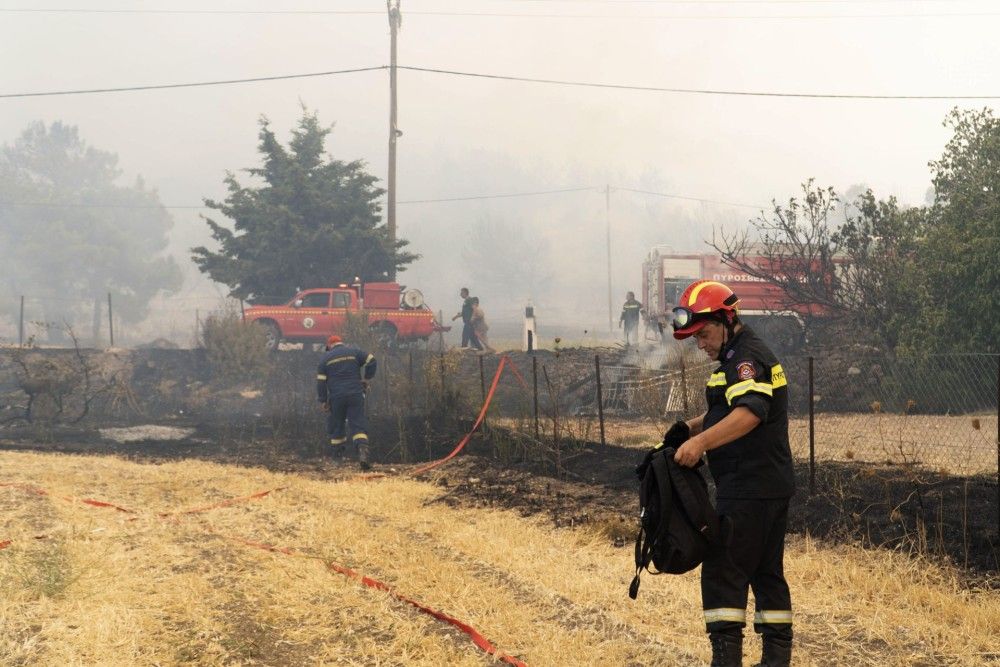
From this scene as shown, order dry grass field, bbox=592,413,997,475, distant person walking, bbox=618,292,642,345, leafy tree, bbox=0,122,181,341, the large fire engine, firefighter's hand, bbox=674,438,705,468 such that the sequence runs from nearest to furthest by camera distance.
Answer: firefighter's hand, bbox=674,438,705,468 → dry grass field, bbox=592,413,997,475 → the large fire engine → distant person walking, bbox=618,292,642,345 → leafy tree, bbox=0,122,181,341

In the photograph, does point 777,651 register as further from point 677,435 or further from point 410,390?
point 410,390

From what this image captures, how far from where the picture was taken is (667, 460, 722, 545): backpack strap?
4.08 m

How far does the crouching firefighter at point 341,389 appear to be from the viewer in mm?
13609

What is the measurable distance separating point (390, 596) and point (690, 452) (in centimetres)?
297

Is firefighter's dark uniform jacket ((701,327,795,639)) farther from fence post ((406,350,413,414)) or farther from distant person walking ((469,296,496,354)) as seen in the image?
distant person walking ((469,296,496,354))

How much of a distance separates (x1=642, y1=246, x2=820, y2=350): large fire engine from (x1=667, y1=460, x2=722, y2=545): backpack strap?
16.5m

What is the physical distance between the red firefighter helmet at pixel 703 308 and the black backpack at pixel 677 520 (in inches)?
23.7

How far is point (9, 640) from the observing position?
205 inches

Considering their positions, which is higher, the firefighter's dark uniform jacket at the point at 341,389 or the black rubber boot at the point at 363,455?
the firefighter's dark uniform jacket at the point at 341,389

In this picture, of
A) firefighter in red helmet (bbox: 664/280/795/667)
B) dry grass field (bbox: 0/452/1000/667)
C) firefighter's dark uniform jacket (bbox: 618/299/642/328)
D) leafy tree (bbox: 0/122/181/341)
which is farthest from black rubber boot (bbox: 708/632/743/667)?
leafy tree (bbox: 0/122/181/341)

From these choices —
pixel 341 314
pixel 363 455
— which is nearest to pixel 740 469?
pixel 363 455

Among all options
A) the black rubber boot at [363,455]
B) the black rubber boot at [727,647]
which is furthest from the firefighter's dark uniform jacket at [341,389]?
the black rubber boot at [727,647]

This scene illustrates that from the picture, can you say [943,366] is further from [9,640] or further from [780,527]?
[9,640]

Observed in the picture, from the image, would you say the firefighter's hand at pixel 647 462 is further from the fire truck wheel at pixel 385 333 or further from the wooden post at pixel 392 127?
the wooden post at pixel 392 127
